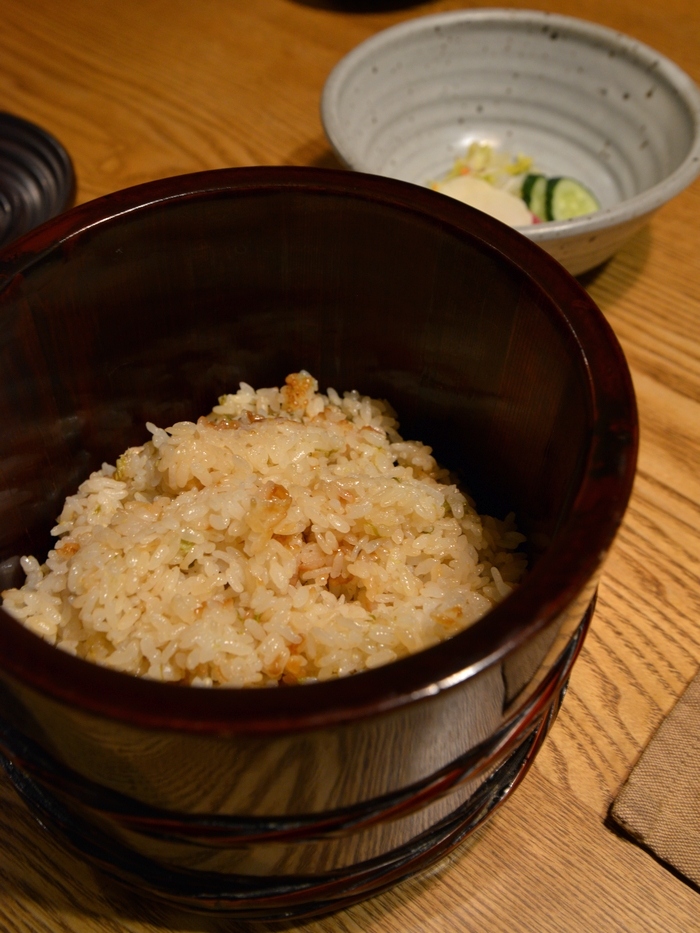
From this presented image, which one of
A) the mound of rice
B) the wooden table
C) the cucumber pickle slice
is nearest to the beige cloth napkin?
the wooden table

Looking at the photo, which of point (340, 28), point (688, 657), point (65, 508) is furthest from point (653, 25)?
point (65, 508)

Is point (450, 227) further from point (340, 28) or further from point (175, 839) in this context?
point (340, 28)

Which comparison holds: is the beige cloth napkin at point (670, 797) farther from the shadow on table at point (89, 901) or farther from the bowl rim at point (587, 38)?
the bowl rim at point (587, 38)

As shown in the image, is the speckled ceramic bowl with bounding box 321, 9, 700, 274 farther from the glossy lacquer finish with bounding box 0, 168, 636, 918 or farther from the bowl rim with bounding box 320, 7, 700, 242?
the glossy lacquer finish with bounding box 0, 168, 636, 918

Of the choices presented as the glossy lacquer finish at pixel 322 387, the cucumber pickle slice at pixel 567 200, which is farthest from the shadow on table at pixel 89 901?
the cucumber pickle slice at pixel 567 200

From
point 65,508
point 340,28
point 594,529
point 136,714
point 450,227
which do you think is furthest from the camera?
point 340,28
